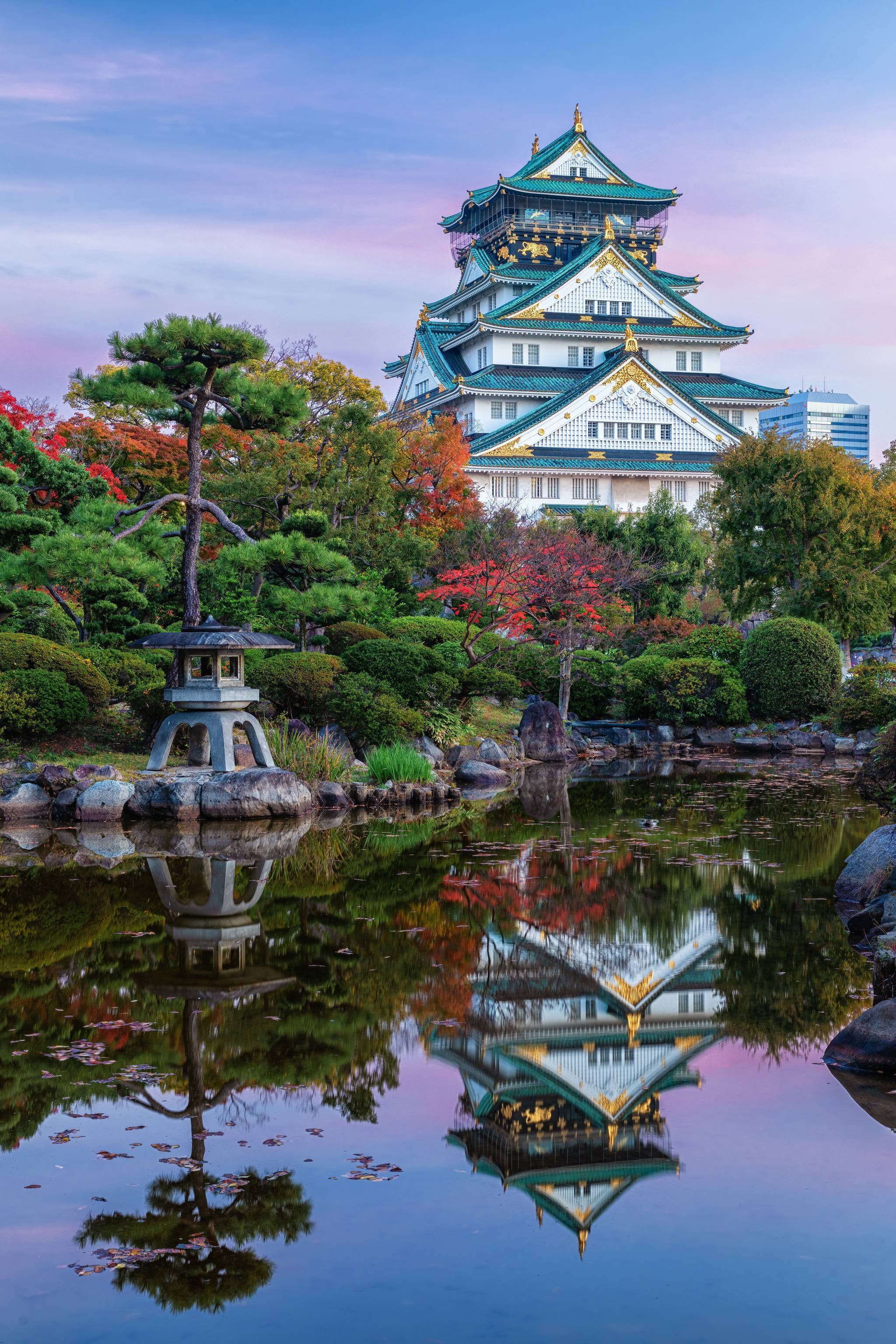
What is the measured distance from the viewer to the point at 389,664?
61.7 feet

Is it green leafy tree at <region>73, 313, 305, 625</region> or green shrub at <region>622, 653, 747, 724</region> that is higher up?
green leafy tree at <region>73, 313, 305, 625</region>

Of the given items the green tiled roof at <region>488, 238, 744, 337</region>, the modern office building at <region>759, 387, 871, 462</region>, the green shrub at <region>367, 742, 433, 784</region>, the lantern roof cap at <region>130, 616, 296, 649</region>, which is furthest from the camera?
the modern office building at <region>759, 387, 871, 462</region>

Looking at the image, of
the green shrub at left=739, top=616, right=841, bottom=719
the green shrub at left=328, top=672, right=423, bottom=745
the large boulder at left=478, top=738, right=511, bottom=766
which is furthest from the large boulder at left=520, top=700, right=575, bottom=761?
the green shrub at left=328, top=672, right=423, bottom=745

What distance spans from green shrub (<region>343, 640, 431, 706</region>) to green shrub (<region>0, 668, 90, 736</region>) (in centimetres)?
442

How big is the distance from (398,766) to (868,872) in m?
8.39

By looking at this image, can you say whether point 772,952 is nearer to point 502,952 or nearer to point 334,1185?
point 502,952

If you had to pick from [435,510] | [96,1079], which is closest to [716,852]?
[96,1079]

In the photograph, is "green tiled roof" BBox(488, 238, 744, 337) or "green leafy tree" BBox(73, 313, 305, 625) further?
"green tiled roof" BBox(488, 238, 744, 337)

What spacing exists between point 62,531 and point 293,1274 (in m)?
12.2

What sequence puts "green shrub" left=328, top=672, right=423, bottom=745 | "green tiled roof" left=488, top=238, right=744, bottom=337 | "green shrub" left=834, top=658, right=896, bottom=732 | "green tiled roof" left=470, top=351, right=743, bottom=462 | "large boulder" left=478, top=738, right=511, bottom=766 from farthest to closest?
"green tiled roof" left=488, top=238, right=744, bottom=337 → "green tiled roof" left=470, top=351, right=743, bottom=462 → "green shrub" left=834, top=658, right=896, bottom=732 → "large boulder" left=478, top=738, right=511, bottom=766 → "green shrub" left=328, top=672, right=423, bottom=745

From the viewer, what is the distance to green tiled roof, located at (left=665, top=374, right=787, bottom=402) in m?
44.7

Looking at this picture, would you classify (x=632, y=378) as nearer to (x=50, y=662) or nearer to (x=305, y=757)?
(x=305, y=757)

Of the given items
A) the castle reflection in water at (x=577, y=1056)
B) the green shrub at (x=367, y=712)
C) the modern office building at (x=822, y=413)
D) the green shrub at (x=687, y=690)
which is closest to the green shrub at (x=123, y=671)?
the green shrub at (x=367, y=712)

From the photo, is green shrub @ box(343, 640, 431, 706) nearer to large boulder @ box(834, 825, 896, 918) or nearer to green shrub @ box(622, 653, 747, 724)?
green shrub @ box(622, 653, 747, 724)
